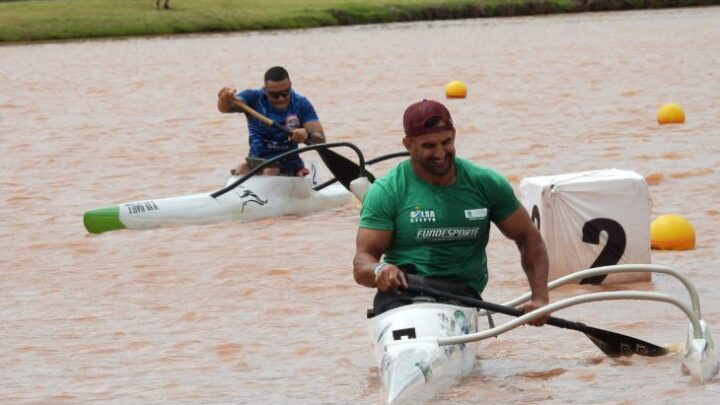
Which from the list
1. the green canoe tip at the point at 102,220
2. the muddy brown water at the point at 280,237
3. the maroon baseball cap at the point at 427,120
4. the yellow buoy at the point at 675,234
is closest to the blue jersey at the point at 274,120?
the muddy brown water at the point at 280,237

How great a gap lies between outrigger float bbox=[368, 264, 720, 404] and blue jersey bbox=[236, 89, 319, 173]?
625 cm

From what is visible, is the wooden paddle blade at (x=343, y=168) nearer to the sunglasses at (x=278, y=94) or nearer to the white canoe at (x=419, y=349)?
the sunglasses at (x=278, y=94)

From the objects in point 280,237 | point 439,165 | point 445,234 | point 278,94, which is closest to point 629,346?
point 445,234

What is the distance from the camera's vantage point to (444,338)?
7398 mm

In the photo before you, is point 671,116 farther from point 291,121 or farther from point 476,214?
point 476,214

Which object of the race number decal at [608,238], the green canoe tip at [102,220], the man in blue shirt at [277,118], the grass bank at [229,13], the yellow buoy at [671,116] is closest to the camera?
the race number decal at [608,238]

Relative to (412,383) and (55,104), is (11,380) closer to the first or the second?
(412,383)

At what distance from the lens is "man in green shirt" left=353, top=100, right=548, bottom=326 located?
771 centimetres

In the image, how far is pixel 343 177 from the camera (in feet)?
47.1

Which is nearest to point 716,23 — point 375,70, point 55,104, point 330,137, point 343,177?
point 375,70

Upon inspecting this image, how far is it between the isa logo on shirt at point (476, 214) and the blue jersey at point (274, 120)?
6.26 m

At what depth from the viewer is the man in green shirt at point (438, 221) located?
303 inches

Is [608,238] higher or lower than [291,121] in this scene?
lower

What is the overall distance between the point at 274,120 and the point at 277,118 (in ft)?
0.11
